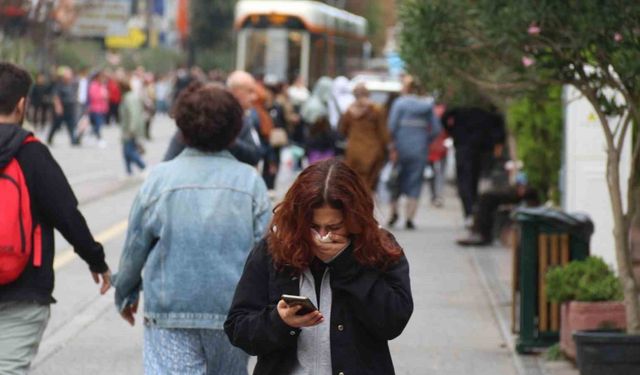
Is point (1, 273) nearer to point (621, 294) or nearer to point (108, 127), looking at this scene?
point (621, 294)

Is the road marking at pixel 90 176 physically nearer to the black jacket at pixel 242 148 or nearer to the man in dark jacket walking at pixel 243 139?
the man in dark jacket walking at pixel 243 139

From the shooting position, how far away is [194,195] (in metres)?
5.99

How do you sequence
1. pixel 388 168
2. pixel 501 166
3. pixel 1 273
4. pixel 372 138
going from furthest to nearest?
pixel 388 168, pixel 501 166, pixel 372 138, pixel 1 273

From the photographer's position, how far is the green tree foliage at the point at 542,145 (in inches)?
579

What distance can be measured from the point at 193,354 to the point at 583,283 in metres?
3.68

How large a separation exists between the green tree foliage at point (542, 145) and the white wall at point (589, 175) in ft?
7.42

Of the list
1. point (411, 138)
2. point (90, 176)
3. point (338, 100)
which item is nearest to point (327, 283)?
point (411, 138)

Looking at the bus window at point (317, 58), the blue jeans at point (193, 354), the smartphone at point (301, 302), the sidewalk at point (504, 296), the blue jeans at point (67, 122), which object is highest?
the smartphone at point (301, 302)

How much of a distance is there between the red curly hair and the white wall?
23.4ft

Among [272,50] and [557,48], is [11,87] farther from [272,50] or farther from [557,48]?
[272,50]

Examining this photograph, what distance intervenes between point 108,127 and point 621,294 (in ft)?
133

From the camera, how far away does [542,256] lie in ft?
31.5

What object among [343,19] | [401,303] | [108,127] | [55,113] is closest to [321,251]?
[401,303]

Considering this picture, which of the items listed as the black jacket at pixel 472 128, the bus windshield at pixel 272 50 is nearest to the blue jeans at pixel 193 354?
the black jacket at pixel 472 128
